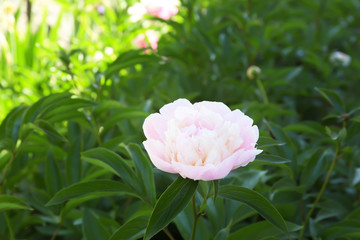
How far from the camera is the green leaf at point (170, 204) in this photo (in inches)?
19.0

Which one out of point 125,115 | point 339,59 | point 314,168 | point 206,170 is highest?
point 206,170

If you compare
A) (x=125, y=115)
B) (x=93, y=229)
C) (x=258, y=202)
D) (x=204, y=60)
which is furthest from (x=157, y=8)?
(x=258, y=202)

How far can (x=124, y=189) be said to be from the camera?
0.60 metres

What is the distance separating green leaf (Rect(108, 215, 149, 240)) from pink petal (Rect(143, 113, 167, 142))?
12 centimetres

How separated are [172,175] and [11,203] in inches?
9.0

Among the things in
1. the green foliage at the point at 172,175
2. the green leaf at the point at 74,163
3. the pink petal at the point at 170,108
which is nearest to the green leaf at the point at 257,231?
the green foliage at the point at 172,175

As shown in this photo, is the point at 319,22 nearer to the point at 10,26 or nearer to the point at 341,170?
the point at 341,170

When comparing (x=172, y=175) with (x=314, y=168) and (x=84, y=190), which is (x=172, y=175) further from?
(x=314, y=168)

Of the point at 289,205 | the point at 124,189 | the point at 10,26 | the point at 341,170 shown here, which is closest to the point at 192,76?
the point at 341,170

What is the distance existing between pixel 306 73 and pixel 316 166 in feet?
2.81

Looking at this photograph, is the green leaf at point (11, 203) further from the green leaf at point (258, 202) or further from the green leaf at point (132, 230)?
the green leaf at point (258, 202)

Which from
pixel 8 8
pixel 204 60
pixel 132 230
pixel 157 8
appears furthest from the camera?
pixel 8 8

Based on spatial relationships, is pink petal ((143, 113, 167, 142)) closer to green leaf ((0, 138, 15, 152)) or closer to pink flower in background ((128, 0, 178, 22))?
green leaf ((0, 138, 15, 152))

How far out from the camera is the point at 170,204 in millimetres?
488
